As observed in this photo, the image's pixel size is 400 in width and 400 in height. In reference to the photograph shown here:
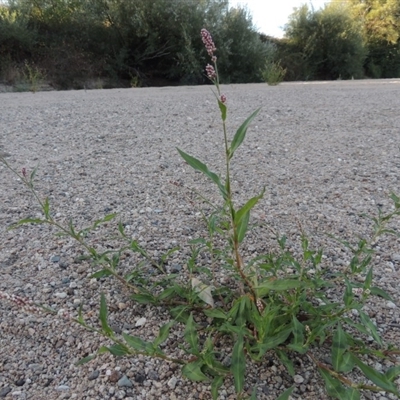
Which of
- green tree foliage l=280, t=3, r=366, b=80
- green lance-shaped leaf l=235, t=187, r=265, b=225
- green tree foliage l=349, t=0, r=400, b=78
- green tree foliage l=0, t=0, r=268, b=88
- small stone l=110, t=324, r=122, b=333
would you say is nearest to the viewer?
green lance-shaped leaf l=235, t=187, r=265, b=225

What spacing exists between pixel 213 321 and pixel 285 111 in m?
3.78

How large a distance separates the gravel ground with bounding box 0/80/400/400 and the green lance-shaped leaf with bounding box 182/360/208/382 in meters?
0.10

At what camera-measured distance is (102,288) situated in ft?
4.97

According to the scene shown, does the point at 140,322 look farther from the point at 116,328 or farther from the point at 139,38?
the point at 139,38

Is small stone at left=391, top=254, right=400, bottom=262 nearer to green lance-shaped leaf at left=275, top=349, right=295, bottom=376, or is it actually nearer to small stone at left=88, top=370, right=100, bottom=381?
green lance-shaped leaf at left=275, top=349, right=295, bottom=376

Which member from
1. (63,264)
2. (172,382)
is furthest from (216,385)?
(63,264)

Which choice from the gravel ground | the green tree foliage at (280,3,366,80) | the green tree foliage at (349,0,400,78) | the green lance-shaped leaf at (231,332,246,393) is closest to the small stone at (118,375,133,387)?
the gravel ground

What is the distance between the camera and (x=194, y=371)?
101cm

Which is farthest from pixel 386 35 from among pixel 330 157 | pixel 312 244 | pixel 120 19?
pixel 312 244

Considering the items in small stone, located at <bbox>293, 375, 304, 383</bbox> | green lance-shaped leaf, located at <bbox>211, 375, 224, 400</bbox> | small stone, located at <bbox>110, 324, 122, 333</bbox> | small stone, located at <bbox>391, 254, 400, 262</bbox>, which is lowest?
small stone, located at <bbox>293, 375, 304, 383</bbox>

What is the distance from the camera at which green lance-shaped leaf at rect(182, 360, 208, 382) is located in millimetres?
999

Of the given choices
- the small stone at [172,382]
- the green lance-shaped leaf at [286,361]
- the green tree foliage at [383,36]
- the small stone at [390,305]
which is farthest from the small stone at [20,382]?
the green tree foliage at [383,36]

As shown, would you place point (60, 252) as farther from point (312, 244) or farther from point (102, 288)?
point (312, 244)

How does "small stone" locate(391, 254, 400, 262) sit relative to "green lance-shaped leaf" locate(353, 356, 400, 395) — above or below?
below
